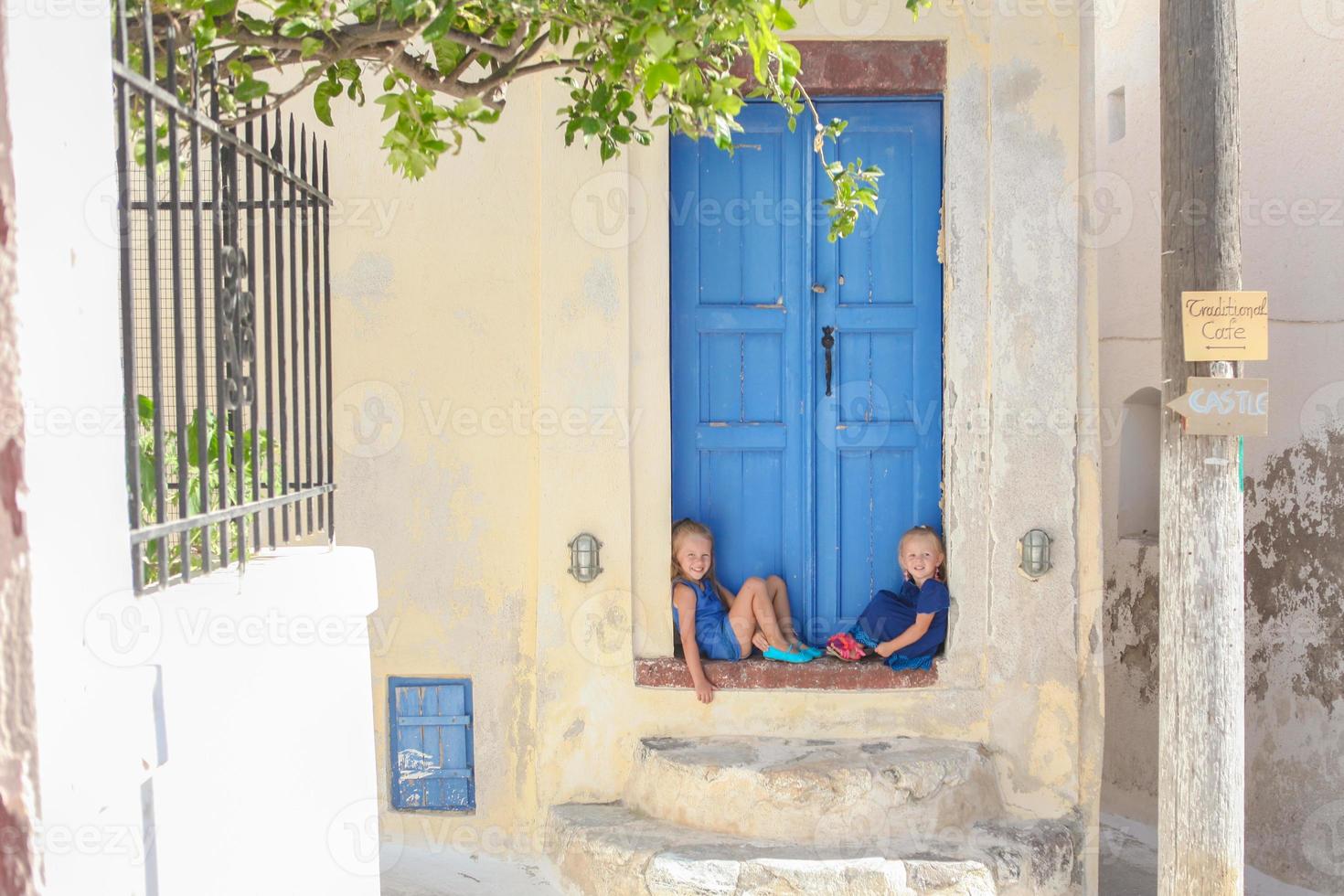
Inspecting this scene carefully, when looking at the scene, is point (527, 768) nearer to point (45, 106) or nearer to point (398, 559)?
point (398, 559)

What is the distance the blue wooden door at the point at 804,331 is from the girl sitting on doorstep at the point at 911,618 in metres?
0.23

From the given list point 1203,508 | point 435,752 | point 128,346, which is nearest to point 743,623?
point 435,752

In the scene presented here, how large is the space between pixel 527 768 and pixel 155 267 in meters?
3.29

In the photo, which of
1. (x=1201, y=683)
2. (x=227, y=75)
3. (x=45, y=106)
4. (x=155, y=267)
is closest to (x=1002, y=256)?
(x=1201, y=683)

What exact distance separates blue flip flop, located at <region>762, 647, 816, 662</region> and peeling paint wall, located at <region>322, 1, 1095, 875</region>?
15 cm

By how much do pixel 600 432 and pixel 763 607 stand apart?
0.98 m

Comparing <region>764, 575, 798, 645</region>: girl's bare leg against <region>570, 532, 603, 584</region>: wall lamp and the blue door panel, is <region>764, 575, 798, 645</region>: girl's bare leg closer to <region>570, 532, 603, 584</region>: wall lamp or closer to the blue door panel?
the blue door panel

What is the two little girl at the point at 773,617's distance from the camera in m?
5.01

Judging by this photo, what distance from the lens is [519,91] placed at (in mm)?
5059

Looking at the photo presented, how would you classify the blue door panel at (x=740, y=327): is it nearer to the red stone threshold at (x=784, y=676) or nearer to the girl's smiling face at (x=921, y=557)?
the girl's smiling face at (x=921, y=557)

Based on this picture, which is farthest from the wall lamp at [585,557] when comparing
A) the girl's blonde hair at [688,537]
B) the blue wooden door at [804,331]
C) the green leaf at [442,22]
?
the green leaf at [442,22]

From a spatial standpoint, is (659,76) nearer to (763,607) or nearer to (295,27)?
(295,27)

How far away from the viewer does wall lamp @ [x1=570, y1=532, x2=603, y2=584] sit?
16.3 feet

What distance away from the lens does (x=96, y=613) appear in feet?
6.17
